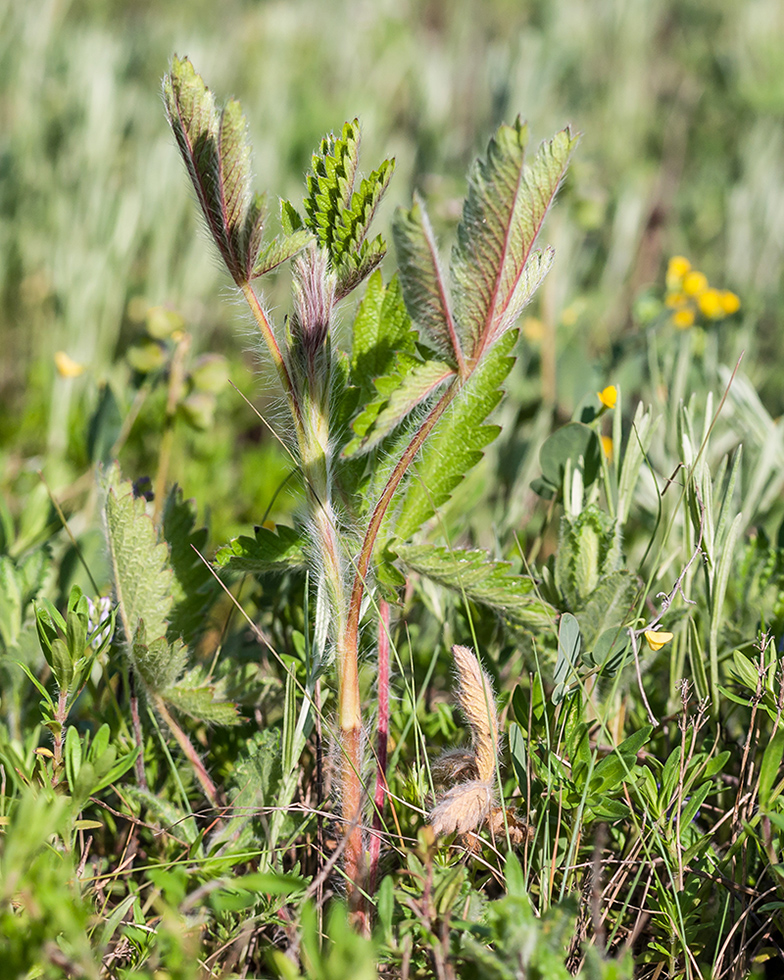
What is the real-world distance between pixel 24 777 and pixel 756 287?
2774 millimetres

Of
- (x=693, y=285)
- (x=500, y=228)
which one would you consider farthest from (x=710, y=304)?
(x=500, y=228)

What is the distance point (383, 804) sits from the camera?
3.32ft

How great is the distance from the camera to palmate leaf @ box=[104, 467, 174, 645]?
3.44 feet

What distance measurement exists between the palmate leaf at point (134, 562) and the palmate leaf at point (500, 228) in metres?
0.47

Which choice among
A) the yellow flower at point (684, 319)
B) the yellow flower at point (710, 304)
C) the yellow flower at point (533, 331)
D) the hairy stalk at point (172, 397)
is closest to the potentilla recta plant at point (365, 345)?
the hairy stalk at point (172, 397)

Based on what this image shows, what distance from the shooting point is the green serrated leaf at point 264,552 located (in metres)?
0.95

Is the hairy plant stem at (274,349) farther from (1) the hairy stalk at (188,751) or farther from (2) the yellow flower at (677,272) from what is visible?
(2) the yellow flower at (677,272)

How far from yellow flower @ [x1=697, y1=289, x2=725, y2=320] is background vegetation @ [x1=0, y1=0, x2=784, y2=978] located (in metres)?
0.07

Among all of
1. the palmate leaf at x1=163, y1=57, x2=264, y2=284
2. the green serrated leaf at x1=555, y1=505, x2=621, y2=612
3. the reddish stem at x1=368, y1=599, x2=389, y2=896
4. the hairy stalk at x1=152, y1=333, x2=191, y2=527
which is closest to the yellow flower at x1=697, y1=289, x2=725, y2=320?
the green serrated leaf at x1=555, y1=505, x2=621, y2=612

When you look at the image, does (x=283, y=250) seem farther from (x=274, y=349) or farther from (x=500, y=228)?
(x=500, y=228)

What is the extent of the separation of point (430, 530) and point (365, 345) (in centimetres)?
39

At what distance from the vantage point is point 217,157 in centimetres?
80

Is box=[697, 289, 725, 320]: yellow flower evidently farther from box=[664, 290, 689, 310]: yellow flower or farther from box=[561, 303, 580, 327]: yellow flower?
box=[561, 303, 580, 327]: yellow flower

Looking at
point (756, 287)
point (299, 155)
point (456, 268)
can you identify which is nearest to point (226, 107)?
point (456, 268)
